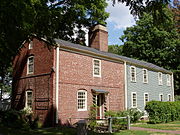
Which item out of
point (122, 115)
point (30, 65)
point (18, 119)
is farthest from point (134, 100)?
point (18, 119)

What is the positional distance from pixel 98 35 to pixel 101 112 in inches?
326

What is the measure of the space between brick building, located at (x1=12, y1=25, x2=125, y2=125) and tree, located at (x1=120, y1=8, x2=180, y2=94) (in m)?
16.6

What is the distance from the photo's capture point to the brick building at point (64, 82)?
15.7m

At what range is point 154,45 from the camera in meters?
36.8

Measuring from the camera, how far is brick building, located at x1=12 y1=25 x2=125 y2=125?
51.4ft

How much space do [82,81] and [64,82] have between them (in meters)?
1.90

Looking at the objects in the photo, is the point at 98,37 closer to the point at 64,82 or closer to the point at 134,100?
the point at 134,100

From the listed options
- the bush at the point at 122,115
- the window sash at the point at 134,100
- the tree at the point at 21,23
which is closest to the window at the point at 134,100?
the window sash at the point at 134,100

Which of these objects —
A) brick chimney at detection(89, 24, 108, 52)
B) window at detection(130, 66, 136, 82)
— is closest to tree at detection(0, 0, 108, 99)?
brick chimney at detection(89, 24, 108, 52)

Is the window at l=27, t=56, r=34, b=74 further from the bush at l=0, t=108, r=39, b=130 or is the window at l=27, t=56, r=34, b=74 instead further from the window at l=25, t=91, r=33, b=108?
the bush at l=0, t=108, r=39, b=130

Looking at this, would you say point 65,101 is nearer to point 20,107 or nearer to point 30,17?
point 20,107

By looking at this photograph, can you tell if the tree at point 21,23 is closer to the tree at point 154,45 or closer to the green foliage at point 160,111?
the green foliage at point 160,111

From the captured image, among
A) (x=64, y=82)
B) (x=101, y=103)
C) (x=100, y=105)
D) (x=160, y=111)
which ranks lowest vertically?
(x=160, y=111)

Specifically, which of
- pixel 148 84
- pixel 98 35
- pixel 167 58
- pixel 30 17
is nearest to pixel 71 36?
pixel 98 35
